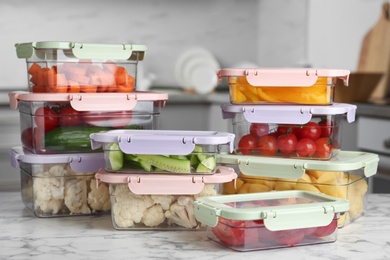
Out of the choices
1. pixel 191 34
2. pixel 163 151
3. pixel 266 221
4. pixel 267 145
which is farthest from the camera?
pixel 191 34

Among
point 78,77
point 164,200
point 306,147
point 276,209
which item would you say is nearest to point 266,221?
point 276,209

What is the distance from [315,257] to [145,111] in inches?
22.4

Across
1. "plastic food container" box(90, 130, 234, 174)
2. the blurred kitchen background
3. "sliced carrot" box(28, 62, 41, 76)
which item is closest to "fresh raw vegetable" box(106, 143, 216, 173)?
"plastic food container" box(90, 130, 234, 174)

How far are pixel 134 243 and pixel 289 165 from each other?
0.35 meters

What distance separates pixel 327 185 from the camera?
1307mm

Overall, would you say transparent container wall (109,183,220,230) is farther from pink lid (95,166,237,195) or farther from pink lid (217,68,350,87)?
pink lid (217,68,350,87)

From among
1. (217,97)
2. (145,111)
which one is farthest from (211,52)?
(145,111)

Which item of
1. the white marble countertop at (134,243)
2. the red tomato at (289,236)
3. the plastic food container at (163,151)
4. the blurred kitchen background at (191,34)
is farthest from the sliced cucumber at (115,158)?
the blurred kitchen background at (191,34)

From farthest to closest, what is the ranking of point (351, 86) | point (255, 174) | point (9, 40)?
point (9, 40)
point (351, 86)
point (255, 174)

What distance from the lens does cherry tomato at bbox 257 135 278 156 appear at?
1.40 m

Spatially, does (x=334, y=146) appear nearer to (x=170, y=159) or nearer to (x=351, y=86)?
(x=170, y=159)

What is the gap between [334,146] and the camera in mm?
1427

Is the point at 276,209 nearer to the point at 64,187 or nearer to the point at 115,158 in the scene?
the point at 115,158

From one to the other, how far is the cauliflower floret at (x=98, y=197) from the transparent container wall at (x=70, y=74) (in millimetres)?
202
